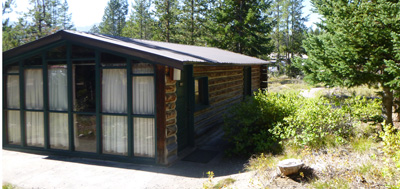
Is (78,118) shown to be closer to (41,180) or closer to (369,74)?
(41,180)

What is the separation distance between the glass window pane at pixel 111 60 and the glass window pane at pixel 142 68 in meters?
0.29

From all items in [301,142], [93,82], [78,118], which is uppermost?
[93,82]

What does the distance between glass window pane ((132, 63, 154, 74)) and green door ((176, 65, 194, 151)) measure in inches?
44.9

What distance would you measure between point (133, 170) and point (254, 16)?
1998 centimetres

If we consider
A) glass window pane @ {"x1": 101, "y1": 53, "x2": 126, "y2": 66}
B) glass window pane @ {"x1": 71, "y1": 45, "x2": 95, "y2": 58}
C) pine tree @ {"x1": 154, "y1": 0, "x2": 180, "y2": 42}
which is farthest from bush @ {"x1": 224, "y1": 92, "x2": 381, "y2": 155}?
pine tree @ {"x1": 154, "y1": 0, "x2": 180, "y2": 42}

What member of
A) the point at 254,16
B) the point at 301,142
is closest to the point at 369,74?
the point at 301,142

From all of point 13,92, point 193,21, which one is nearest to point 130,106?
Result: point 13,92

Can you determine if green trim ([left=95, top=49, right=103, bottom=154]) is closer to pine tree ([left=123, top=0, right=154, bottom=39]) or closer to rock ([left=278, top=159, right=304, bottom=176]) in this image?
rock ([left=278, top=159, right=304, bottom=176])

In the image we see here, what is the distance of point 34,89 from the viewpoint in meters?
8.33

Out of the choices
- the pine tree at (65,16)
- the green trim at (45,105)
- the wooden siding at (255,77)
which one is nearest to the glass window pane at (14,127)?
the green trim at (45,105)

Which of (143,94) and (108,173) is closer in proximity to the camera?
(108,173)

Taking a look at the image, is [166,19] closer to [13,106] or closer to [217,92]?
[217,92]

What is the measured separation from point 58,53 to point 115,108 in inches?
80.3

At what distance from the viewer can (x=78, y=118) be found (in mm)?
7949
